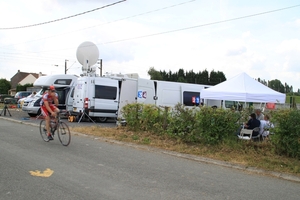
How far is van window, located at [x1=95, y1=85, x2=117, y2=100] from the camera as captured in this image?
51.1 ft

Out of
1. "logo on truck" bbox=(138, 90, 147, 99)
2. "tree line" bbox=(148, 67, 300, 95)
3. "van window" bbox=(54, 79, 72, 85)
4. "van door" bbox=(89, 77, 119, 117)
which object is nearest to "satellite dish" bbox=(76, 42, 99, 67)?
"van window" bbox=(54, 79, 72, 85)

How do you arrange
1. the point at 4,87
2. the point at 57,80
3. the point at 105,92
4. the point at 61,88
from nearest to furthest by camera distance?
the point at 105,92, the point at 57,80, the point at 61,88, the point at 4,87

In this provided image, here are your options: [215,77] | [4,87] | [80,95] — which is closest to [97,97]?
[80,95]

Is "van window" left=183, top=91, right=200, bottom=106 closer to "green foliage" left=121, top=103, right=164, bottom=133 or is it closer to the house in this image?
"green foliage" left=121, top=103, right=164, bottom=133

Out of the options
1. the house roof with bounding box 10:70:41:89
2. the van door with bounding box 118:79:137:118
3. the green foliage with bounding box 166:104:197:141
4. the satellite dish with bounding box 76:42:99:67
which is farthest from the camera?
the house roof with bounding box 10:70:41:89

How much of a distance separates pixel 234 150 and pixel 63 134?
4913mm

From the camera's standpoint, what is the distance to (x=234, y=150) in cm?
782

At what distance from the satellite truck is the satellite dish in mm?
1157

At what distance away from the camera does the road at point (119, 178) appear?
15.5ft

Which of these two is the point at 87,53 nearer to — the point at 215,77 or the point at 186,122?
the point at 186,122

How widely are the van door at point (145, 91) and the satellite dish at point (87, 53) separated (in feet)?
15.6

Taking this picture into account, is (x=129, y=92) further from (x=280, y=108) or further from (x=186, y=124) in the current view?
(x=280, y=108)

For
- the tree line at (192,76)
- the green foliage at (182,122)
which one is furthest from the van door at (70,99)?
the tree line at (192,76)

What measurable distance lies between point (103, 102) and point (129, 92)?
5.72 feet
